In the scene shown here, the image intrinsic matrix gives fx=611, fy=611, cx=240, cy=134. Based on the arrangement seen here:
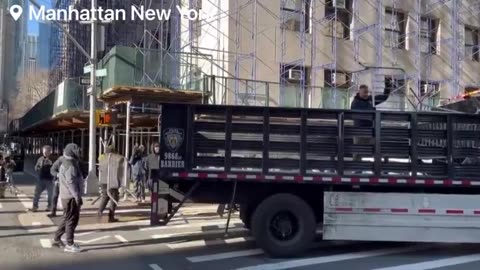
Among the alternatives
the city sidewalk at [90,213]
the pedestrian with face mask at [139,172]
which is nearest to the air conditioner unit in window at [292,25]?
the pedestrian with face mask at [139,172]

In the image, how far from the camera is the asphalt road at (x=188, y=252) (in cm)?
913

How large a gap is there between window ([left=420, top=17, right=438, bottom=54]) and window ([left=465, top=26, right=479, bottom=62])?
209 cm

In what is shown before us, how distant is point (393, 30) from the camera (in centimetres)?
2641

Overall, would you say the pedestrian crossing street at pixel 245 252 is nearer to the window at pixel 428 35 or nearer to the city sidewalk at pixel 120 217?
the city sidewalk at pixel 120 217

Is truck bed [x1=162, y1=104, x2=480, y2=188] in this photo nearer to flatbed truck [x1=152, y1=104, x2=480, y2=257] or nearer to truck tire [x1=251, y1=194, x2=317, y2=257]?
flatbed truck [x1=152, y1=104, x2=480, y2=257]

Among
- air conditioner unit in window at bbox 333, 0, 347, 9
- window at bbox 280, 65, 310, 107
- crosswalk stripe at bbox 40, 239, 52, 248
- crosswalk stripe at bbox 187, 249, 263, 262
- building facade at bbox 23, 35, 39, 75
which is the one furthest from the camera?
building facade at bbox 23, 35, 39, 75

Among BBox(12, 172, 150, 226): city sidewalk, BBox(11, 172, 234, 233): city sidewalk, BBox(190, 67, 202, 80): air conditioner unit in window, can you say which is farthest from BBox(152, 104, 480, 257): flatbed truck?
BBox(190, 67, 202, 80): air conditioner unit in window

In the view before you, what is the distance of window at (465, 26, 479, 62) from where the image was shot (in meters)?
29.1

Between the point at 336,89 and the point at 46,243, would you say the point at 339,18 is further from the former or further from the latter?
the point at 46,243

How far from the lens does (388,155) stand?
9.78m

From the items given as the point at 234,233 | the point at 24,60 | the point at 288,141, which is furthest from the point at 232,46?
the point at 24,60

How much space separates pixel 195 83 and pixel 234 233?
10.2m

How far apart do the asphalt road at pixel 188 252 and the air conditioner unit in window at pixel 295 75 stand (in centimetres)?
1125

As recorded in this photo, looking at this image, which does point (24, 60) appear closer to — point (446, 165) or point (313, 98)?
point (313, 98)
